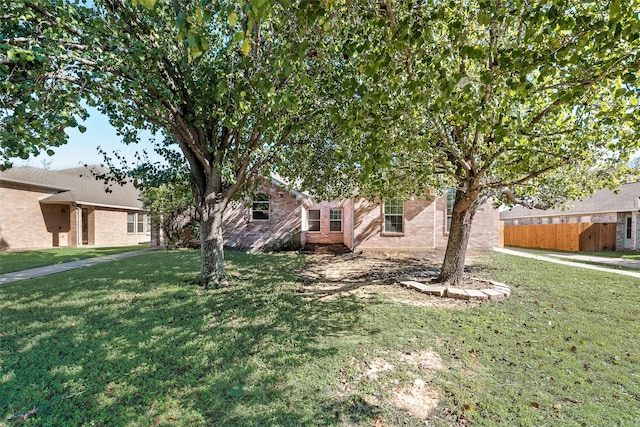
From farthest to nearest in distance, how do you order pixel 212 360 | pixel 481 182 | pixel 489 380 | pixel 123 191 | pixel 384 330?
1. pixel 123 191
2. pixel 481 182
3. pixel 384 330
4. pixel 212 360
5. pixel 489 380

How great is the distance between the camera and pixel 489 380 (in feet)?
11.8

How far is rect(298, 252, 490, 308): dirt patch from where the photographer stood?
6.98 m

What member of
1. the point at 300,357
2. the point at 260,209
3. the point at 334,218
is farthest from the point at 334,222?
the point at 300,357

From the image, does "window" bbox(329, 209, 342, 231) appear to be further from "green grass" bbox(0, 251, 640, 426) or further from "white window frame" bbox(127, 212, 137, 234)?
"white window frame" bbox(127, 212, 137, 234)

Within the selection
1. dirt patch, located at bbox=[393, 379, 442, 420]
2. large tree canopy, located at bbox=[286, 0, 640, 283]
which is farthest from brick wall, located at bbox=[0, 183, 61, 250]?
dirt patch, located at bbox=[393, 379, 442, 420]

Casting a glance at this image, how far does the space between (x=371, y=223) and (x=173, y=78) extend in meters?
10.7

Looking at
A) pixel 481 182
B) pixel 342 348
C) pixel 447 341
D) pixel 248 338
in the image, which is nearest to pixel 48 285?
pixel 248 338

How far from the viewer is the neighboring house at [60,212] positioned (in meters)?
16.2

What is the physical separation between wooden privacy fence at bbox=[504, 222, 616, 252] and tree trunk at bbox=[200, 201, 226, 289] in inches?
888

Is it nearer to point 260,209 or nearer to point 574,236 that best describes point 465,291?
point 260,209

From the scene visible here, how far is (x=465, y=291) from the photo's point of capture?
6.97m

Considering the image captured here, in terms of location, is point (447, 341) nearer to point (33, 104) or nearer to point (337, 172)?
point (337, 172)

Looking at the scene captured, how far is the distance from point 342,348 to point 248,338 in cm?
149

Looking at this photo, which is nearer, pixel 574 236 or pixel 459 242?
pixel 459 242
